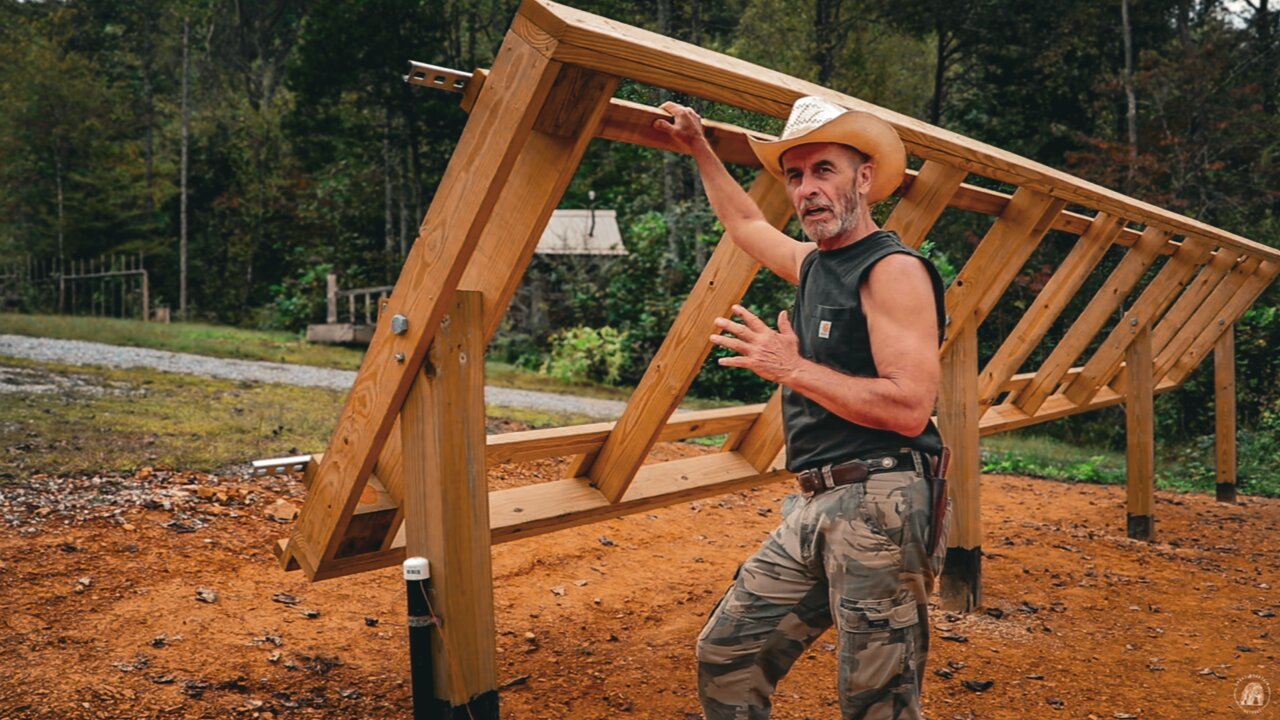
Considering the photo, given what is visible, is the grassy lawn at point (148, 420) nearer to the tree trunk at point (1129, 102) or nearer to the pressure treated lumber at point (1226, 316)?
the pressure treated lumber at point (1226, 316)

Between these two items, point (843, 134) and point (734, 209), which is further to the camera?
point (734, 209)

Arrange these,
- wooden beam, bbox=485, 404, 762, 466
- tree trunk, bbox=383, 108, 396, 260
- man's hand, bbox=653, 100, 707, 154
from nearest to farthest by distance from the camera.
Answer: man's hand, bbox=653, 100, 707, 154
wooden beam, bbox=485, 404, 762, 466
tree trunk, bbox=383, 108, 396, 260

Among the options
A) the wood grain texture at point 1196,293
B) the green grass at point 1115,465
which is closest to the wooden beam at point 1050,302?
the wood grain texture at point 1196,293

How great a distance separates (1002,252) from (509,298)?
3152 millimetres

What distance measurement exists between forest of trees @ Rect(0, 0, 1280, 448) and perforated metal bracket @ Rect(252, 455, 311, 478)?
10.9m

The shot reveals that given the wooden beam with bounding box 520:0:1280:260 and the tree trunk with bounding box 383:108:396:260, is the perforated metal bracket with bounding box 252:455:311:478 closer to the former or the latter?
the wooden beam with bounding box 520:0:1280:260

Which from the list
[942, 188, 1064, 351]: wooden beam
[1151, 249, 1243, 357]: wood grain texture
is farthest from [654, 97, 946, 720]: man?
[1151, 249, 1243, 357]: wood grain texture

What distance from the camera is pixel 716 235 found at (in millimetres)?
16688

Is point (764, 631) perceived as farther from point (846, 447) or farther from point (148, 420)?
point (148, 420)

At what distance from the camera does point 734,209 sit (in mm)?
3578

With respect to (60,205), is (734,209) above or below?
below

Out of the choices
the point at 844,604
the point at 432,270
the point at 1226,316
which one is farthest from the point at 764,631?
the point at 1226,316

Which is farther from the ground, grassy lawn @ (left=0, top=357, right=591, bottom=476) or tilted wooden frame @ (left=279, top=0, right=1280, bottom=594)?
tilted wooden frame @ (left=279, top=0, right=1280, bottom=594)

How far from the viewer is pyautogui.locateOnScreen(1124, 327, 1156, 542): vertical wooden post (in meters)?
7.96
